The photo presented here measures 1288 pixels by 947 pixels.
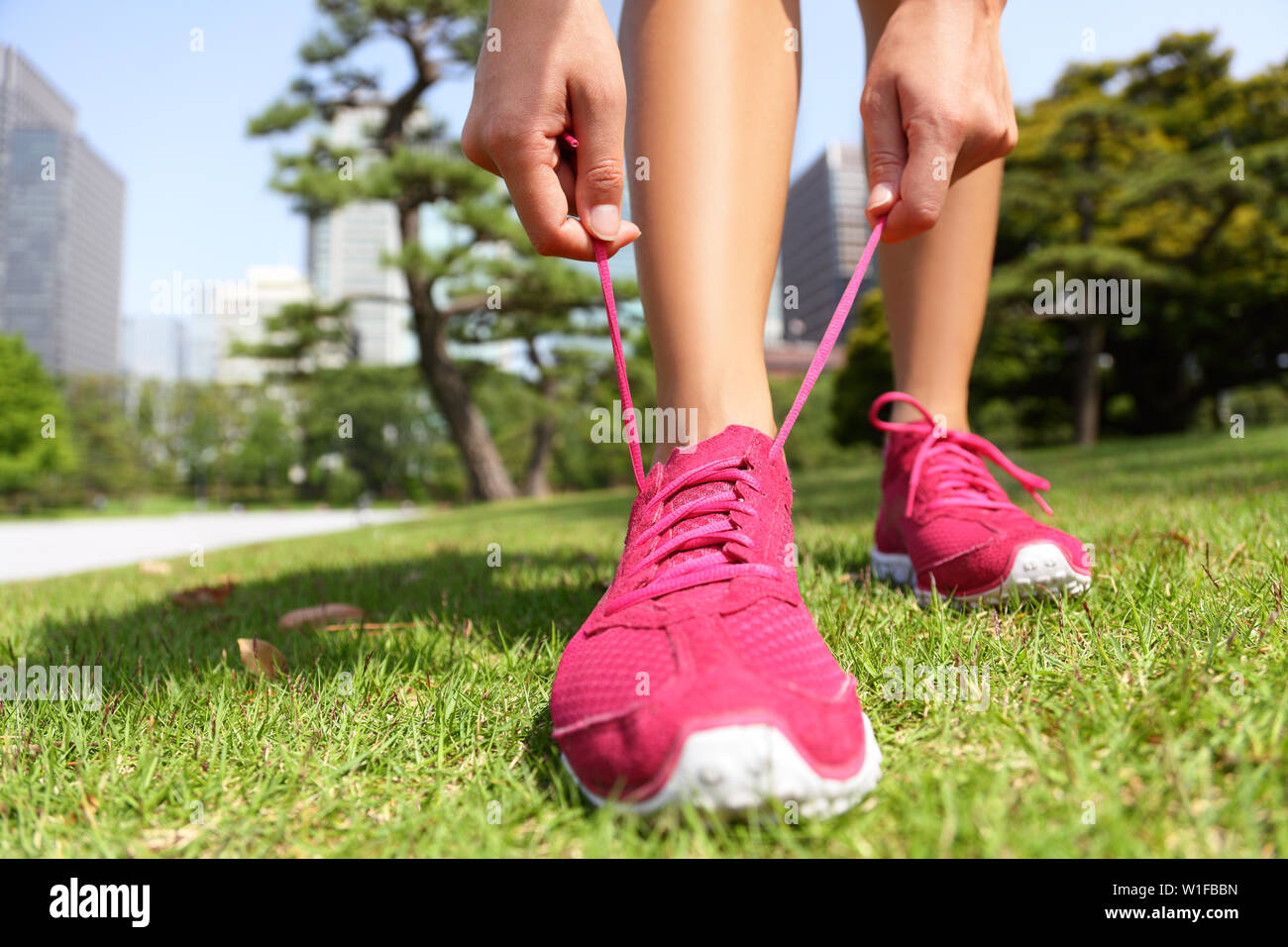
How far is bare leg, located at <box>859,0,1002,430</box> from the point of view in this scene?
4.29 feet

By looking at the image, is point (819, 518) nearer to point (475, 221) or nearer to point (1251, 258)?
point (475, 221)

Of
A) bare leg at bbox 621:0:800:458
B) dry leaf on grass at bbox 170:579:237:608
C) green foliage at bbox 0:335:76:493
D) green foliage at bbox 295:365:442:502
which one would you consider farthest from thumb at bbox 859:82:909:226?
green foliage at bbox 295:365:442:502

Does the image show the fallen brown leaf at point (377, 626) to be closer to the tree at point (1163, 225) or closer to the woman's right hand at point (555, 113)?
the woman's right hand at point (555, 113)

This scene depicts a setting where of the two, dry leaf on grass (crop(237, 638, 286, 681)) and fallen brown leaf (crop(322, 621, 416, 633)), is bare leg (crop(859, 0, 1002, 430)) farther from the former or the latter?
dry leaf on grass (crop(237, 638, 286, 681))

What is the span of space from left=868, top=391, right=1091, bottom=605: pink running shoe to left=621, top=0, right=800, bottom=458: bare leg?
0.36 m

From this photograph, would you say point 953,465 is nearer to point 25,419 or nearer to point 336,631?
point 336,631

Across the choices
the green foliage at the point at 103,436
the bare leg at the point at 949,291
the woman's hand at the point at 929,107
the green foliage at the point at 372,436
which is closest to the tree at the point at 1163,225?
→ the bare leg at the point at 949,291

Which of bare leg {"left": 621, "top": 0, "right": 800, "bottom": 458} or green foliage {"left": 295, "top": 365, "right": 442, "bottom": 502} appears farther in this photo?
green foliage {"left": 295, "top": 365, "right": 442, "bottom": 502}

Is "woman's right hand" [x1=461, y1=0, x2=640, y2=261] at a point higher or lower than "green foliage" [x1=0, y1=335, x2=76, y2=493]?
lower

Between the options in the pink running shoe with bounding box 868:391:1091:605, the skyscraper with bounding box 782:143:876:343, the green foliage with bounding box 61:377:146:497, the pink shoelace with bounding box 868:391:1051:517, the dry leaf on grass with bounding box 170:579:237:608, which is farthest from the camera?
the green foliage with bounding box 61:377:146:497

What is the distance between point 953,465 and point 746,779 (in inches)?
32.4

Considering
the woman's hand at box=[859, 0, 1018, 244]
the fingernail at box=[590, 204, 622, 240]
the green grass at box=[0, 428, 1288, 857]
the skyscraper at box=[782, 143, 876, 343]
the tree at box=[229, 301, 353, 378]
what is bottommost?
the green grass at box=[0, 428, 1288, 857]

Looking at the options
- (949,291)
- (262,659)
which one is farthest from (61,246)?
(949,291)
